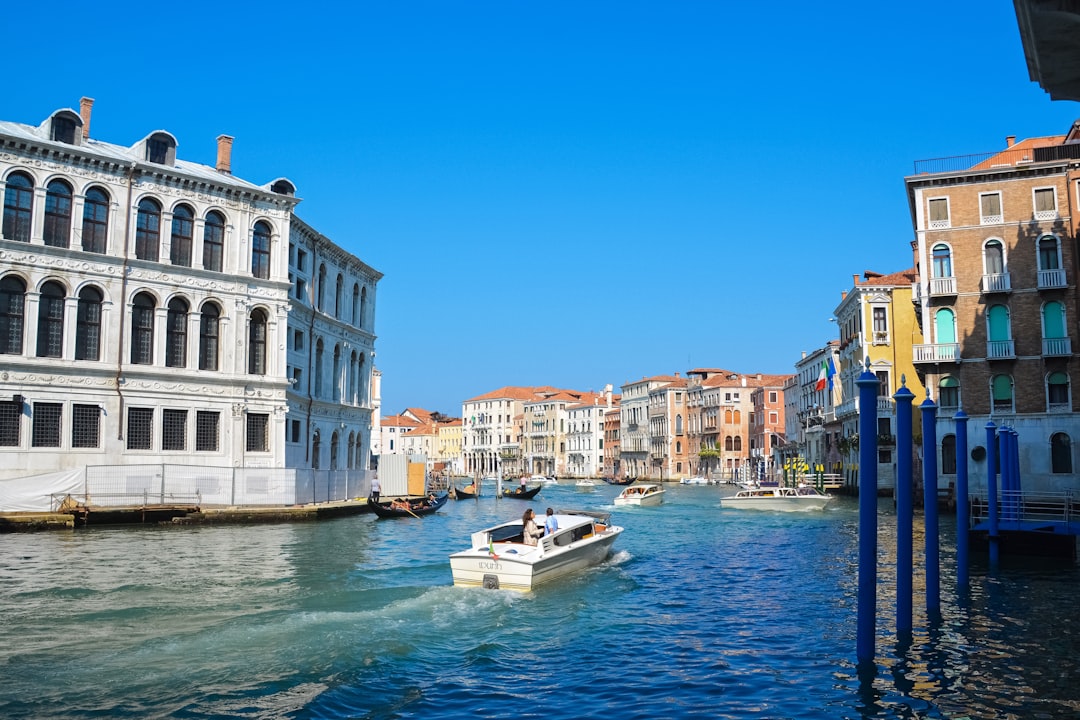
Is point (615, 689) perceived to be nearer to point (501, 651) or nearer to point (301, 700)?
point (501, 651)

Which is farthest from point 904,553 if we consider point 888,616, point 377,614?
point 377,614

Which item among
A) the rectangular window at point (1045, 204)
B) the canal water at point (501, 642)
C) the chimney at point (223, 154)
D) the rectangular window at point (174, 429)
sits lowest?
the canal water at point (501, 642)

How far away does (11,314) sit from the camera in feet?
91.6

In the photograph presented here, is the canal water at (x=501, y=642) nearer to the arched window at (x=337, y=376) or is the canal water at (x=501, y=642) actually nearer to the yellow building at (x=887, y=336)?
the arched window at (x=337, y=376)

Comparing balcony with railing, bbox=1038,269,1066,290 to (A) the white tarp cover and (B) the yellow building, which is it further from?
(A) the white tarp cover

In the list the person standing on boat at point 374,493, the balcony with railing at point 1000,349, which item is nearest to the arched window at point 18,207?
the person standing on boat at point 374,493

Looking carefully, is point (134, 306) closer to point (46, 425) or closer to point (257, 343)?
point (257, 343)

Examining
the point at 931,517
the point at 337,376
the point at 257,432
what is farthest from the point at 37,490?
the point at 931,517

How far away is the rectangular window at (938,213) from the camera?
3397 cm

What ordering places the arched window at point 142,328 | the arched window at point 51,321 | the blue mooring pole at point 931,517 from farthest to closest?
the arched window at point 142,328 → the arched window at point 51,321 → the blue mooring pole at point 931,517

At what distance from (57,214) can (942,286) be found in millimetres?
30063

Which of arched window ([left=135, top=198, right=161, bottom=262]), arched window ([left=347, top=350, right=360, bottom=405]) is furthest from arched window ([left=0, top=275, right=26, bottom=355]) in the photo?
arched window ([left=347, top=350, right=360, bottom=405])

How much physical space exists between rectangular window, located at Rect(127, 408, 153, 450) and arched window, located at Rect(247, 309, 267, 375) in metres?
3.81

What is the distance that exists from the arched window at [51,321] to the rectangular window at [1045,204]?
108 ft
